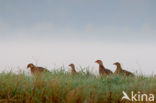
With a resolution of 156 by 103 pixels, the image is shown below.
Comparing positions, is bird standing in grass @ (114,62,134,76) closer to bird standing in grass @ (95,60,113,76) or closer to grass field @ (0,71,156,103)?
bird standing in grass @ (95,60,113,76)

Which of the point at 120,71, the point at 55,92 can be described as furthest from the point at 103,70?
the point at 55,92

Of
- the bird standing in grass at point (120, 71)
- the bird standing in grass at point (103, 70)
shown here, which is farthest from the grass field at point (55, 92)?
the bird standing in grass at point (103, 70)

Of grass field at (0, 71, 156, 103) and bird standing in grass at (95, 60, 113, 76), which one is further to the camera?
bird standing in grass at (95, 60, 113, 76)

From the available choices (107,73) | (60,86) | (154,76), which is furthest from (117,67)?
(60,86)

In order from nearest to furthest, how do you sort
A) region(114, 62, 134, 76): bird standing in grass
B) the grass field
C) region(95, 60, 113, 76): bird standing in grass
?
1. the grass field
2. region(114, 62, 134, 76): bird standing in grass
3. region(95, 60, 113, 76): bird standing in grass

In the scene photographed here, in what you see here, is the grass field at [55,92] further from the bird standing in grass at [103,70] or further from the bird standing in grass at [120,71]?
the bird standing in grass at [103,70]

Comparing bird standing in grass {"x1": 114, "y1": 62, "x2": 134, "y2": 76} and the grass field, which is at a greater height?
bird standing in grass {"x1": 114, "y1": 62, "x2": 134, "y2": 76}

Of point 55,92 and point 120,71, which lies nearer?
point 55,92

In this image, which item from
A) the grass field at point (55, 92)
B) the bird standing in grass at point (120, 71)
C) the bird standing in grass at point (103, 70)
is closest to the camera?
the grass field at point (55, 92)

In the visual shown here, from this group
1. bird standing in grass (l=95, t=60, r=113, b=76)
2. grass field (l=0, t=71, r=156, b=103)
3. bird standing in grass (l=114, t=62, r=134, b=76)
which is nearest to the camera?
grass field (l=0, t=71, r=156, b=103)

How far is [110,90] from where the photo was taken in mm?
8430

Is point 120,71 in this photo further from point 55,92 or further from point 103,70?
point 55,92

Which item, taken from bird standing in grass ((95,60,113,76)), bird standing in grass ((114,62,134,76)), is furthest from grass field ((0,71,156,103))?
bird standing in grass ((95,60,113,76))

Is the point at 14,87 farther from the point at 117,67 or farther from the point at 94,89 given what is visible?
the point at 117,67
